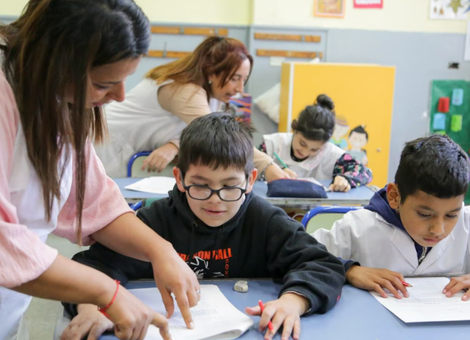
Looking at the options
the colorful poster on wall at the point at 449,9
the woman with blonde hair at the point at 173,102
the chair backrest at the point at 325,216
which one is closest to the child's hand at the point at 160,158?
the woman with blonde hair at the point at 173,102

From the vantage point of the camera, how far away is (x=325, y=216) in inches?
71.2

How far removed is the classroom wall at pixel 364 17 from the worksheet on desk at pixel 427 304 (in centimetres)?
338

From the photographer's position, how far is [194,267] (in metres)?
1.29

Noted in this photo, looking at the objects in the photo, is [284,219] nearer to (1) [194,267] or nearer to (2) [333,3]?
(1) [194,267]

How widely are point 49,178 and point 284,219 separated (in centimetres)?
63

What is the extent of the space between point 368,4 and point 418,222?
346cm

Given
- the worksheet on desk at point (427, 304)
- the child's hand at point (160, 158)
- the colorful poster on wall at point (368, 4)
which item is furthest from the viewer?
the colorful poster on wall at point (368, 4)

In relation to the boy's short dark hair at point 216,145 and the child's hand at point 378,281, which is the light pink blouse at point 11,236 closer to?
the boy's short dark hair at point 216,145

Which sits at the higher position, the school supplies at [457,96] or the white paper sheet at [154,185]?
the school supplies at [457,96]

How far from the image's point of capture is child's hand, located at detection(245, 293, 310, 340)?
94cm

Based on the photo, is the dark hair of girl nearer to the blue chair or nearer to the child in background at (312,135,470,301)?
the blue chair

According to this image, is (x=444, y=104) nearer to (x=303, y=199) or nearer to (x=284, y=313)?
(x=303, y=199)

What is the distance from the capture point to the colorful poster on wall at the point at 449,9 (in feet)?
14.7

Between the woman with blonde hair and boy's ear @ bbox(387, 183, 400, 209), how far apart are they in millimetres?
1086
